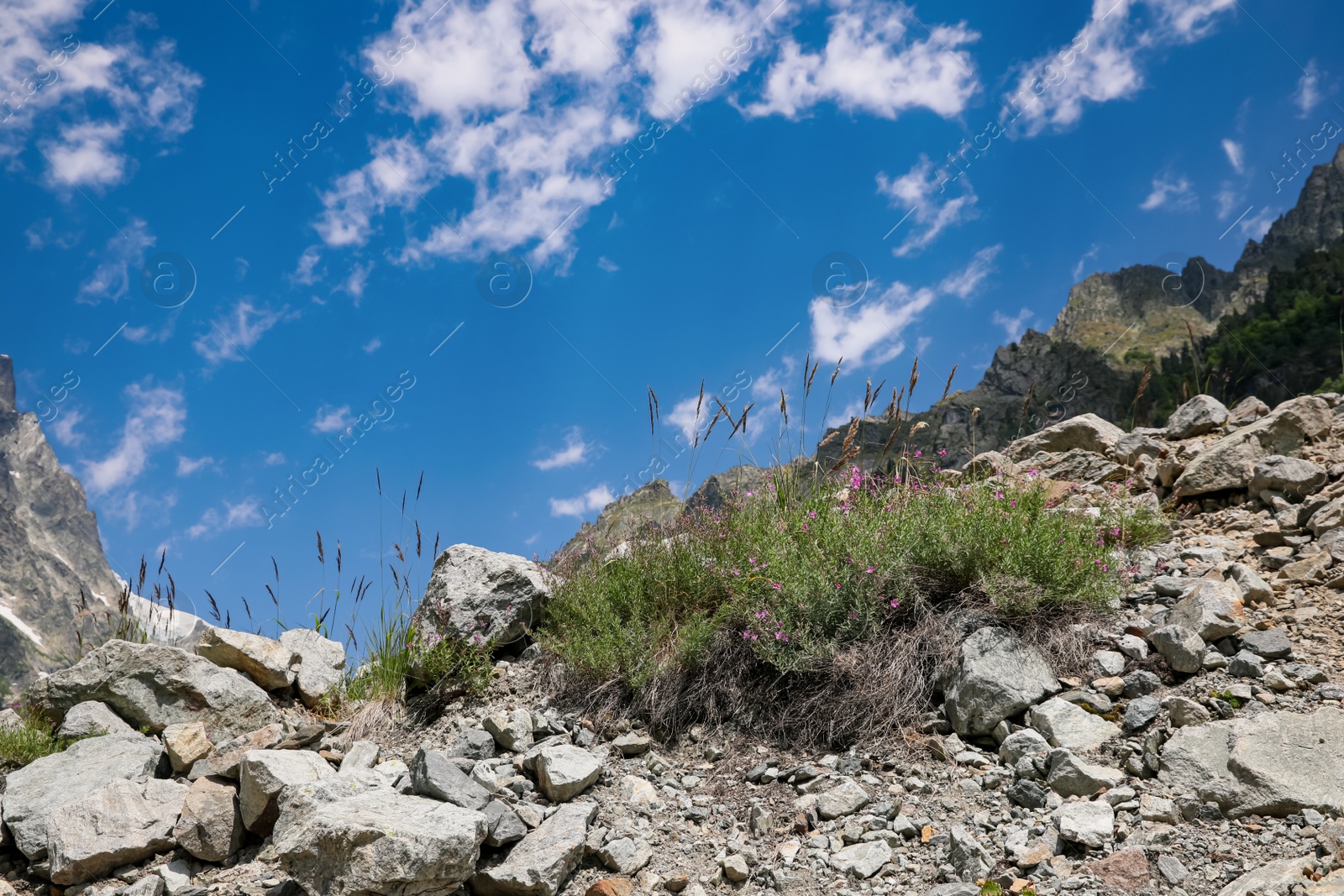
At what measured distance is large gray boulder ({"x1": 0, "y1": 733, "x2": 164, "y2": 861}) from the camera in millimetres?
4488

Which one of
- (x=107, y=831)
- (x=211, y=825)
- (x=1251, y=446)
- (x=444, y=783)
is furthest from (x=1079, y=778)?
(x=107, y=831)

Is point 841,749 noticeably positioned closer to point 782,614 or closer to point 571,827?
point 782,614

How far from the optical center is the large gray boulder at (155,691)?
5.68m

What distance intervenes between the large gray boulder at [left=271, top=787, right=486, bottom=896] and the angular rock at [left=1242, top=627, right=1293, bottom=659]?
4.54m

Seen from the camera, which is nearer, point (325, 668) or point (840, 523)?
point (840, 523)

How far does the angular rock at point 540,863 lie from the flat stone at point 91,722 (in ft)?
11.5

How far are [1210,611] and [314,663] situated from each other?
669 cm

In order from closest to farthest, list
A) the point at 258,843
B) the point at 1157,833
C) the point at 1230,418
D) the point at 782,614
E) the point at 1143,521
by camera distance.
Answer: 1. the point at 1157,833
2. the point at 258,843
3. the point at 782,614
4. the point at 1143,521
5. the point at 1230,418

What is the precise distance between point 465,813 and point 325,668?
11.3 feet

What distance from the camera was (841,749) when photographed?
15.5 feet

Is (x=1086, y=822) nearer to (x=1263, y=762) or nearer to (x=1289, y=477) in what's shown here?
(x=1263, y=762)

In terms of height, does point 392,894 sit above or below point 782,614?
below

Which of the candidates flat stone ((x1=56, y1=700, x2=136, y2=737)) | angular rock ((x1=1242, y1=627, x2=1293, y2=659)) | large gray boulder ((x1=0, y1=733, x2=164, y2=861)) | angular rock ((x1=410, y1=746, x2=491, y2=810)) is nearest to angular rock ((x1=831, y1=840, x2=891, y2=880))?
angular rock ((x1=410, y1=746, x2=491, y2=810))

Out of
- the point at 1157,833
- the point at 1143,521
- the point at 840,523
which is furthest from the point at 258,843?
the point at 1143,521
